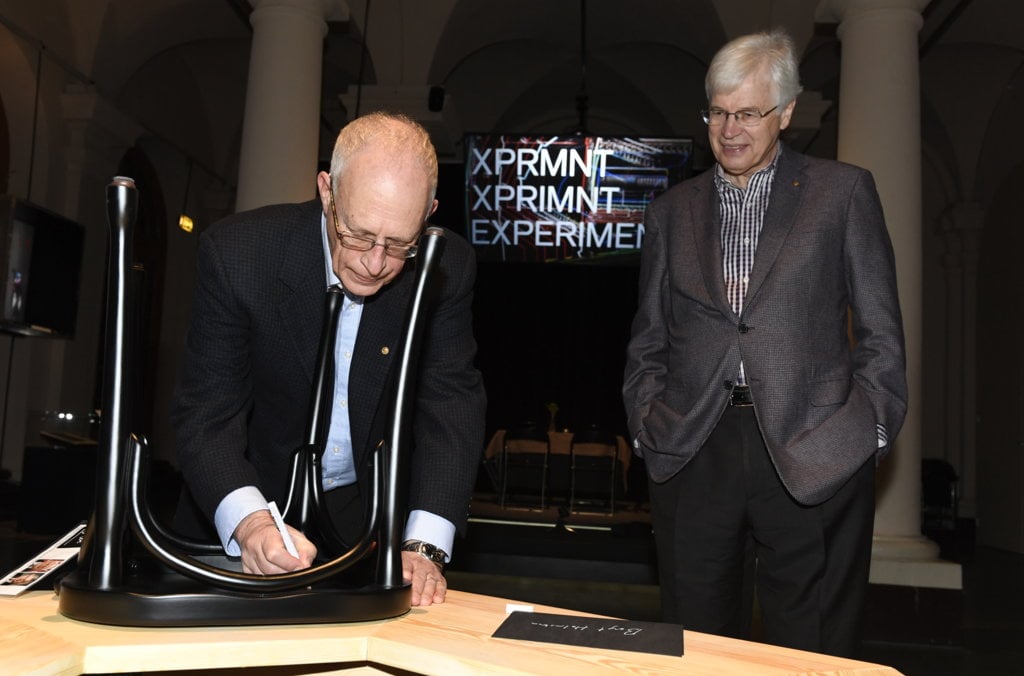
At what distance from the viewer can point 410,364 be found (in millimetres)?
1339

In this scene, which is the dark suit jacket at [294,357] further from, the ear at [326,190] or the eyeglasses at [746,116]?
the eyeglasses at [746,116]

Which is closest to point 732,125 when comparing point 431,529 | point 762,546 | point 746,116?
point 746,116

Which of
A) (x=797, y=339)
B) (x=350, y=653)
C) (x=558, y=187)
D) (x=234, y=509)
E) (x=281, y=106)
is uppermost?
(x=558, y=187)

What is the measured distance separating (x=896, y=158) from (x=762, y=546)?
13.3ft

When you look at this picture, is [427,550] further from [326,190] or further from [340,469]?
[326,190]

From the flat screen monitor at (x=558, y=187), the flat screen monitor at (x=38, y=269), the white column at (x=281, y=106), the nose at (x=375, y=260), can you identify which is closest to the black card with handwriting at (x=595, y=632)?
the nose at (x=375, y=260)

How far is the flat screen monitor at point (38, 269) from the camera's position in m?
7.88

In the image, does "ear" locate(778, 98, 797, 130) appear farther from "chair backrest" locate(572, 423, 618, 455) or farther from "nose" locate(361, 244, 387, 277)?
"chair backrest" locate(572, 423, 618, 455)

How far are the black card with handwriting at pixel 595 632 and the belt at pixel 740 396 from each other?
1.01 m

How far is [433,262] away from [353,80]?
10.9 metres

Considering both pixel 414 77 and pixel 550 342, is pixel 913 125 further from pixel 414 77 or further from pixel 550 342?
pixel 550 342

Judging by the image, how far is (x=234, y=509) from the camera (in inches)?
62.5

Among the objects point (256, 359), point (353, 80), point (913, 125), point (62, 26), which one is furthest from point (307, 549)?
point (353, 80)

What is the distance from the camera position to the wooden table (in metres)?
1.06
